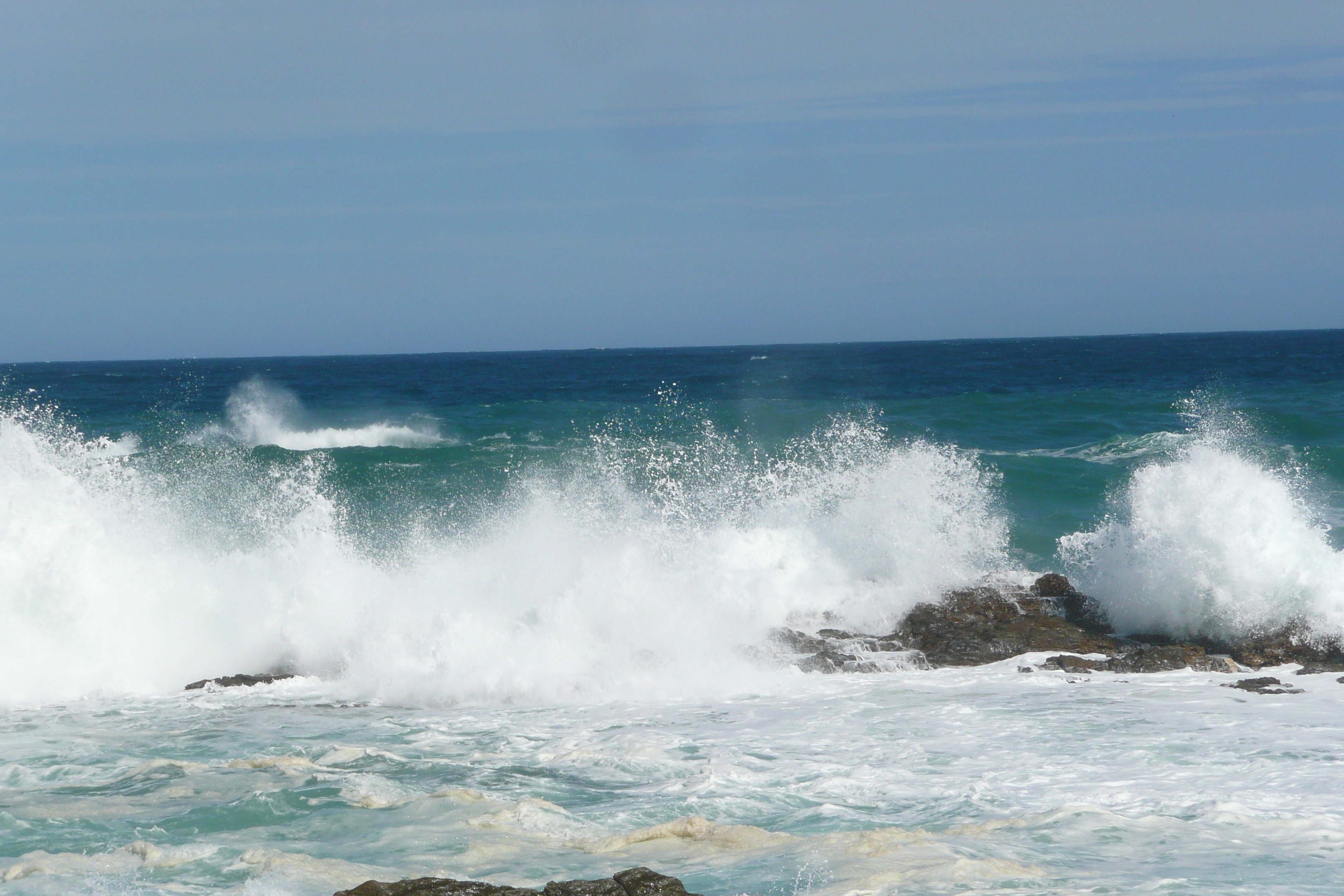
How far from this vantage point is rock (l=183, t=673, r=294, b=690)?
34.2 feet

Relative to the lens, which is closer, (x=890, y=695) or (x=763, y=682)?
(x=890, y=695)

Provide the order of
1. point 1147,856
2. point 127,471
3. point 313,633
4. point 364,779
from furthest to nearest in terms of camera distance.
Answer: point 127,471, point 313,633, point 364,779, point 1147,856

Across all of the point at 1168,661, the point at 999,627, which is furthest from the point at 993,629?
the point at 1168,661

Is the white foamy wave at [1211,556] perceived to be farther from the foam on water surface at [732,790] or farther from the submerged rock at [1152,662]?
the foam on water surface at [732,790]

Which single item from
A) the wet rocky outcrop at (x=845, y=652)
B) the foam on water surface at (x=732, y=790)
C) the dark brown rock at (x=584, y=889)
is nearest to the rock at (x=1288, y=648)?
the foam on water surface at (x=732, y=790)

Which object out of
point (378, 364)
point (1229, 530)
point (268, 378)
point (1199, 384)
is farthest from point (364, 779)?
point (378, 364)

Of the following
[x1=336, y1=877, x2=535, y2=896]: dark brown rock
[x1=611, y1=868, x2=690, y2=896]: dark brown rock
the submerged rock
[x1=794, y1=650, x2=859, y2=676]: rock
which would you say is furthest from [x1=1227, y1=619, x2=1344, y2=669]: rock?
[x1=336, y1=877, x2=535, y2=896]: dark brown rock

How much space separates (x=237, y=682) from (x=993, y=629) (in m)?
6.98

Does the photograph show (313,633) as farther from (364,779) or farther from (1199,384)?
(1199,384)

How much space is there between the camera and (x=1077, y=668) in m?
10.2

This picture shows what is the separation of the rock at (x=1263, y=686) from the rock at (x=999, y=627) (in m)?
1.32

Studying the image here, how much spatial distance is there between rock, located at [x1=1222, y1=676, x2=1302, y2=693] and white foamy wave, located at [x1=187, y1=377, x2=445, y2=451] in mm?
20968

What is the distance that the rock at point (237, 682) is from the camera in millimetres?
10438

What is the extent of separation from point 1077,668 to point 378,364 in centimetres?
10042
